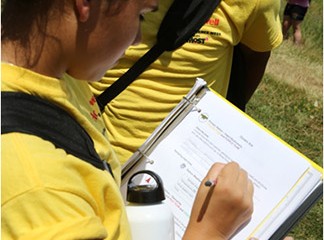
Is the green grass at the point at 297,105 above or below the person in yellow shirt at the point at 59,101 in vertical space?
below

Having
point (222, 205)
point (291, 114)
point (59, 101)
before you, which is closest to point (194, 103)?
point (222, 205)

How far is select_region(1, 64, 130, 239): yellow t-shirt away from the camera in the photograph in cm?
84

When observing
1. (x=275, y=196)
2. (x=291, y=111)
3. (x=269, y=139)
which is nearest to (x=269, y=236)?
→ (x=275, y=196)

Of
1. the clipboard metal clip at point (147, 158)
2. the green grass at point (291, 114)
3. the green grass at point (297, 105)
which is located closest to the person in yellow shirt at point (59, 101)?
the clipboard metal clip at point (147, 158)

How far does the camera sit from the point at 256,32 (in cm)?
183

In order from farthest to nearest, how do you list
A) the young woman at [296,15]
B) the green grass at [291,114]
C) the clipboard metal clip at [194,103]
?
the young woman at [296,15], the green grass at [291,114], the clipboard metal clip at [194,103]

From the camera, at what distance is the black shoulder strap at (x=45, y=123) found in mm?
881

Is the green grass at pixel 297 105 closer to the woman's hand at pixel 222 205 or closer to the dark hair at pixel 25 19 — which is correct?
the woman's hand at pixel 222 205

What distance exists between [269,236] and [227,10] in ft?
2.26

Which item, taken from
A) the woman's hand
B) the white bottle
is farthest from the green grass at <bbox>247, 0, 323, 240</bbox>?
the white bottle

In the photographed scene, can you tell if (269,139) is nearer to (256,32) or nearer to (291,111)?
(256,32)

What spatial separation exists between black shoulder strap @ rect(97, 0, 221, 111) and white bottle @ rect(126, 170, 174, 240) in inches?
20.7

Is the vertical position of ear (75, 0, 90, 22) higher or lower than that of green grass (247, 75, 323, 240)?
higher

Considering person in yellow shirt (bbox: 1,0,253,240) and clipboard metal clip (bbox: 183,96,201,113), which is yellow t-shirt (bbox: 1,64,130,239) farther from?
clipboard metal clip (bbox: 183,96,201,113)
